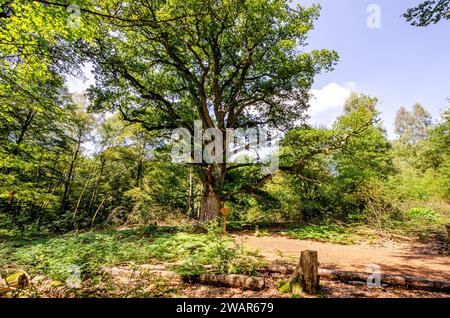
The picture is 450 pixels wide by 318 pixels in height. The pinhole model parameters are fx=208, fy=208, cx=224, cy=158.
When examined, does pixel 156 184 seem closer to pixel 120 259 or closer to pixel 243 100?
pixel 243 100

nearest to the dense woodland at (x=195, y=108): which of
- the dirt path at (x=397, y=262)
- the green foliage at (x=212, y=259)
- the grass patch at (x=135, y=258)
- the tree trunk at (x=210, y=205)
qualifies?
the tree trunk at (x=210, y=205)

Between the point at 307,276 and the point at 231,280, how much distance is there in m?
1.31

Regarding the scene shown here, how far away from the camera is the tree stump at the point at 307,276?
3.39m

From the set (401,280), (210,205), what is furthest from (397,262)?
(210,205)

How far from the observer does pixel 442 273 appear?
4477 millimetres

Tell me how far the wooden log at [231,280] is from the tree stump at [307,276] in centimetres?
55

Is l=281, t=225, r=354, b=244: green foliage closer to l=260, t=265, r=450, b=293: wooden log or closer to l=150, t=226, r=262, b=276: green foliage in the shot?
l=260, t=265, r=450, b=293: wooden log

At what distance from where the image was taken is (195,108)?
12.3 m

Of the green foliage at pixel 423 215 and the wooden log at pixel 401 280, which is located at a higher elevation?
the green foliage at pixel 423 215

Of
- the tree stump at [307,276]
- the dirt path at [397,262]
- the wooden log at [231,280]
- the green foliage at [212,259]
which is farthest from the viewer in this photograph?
the dirt path at [397,262]

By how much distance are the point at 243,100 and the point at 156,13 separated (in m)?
5.57

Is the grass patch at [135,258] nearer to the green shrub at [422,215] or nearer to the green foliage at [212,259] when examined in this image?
the green foliage at [212,259]

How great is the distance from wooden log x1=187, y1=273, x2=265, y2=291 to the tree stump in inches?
21.5
